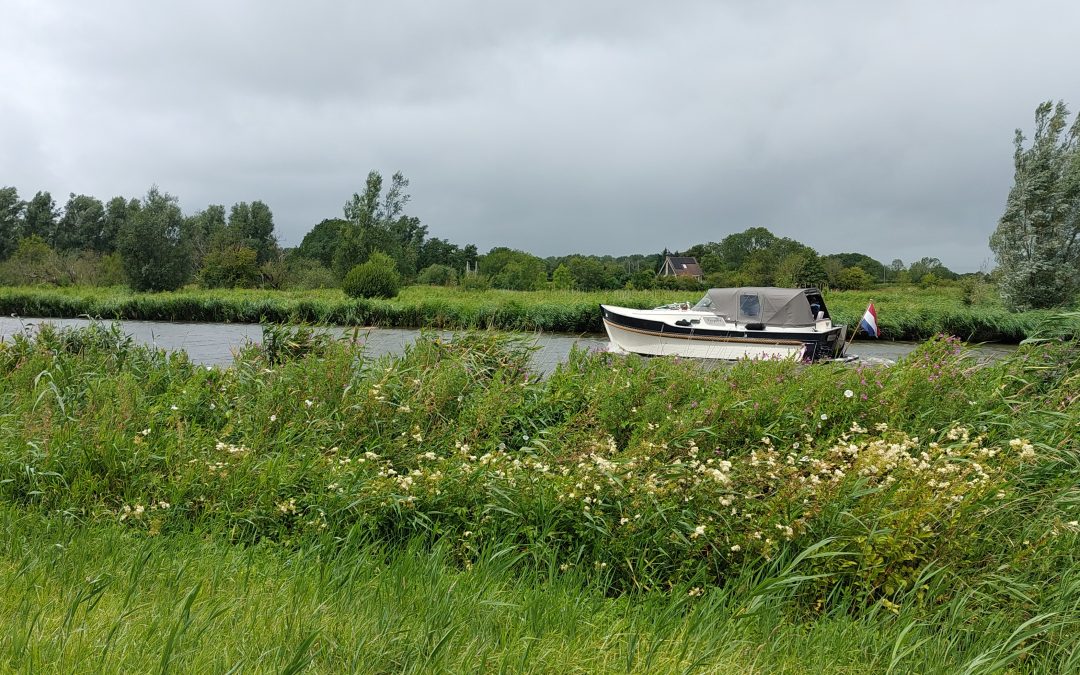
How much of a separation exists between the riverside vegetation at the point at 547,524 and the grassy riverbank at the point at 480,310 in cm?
1439

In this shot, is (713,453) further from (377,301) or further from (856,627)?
(377,301)

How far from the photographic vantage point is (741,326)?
15344 millimetres

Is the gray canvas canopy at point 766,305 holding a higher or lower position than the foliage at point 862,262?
lower

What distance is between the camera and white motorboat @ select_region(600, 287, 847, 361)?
14.9 metres

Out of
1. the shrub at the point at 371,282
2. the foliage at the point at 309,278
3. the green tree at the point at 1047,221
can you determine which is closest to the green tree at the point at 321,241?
the foliage at the point at 309,278

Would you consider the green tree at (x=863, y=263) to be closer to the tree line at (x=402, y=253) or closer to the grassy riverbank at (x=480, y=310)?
the tree line at (x=402, y=253)

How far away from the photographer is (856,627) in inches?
107

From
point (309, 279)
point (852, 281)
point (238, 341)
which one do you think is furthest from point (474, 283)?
point (852, 281)

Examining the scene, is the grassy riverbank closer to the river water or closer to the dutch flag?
the river water

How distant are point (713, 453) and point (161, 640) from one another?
327 centimetres

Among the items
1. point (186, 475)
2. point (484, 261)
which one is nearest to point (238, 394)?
point (186, 475)

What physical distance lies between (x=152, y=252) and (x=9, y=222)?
35876mm

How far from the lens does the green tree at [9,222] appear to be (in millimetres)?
61625

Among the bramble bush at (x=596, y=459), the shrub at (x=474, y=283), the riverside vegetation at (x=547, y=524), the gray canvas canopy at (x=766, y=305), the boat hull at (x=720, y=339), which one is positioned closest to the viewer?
the riverside vegetation at (x=547, y=524)
